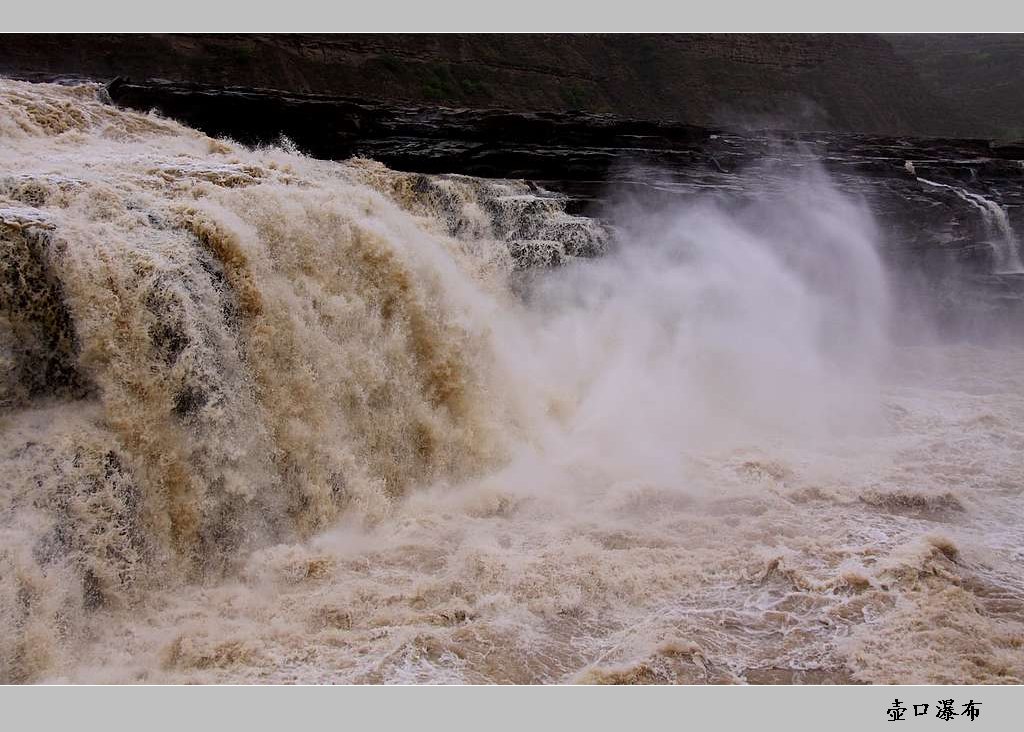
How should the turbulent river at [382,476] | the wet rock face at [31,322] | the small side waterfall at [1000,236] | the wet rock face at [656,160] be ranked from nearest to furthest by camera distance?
the turbulent river at [382,476]
the wet rock face at [31,322]
the wet rock face at [656,160]
the small side waterfall at [1000,236]

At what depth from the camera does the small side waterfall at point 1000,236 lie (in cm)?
1377

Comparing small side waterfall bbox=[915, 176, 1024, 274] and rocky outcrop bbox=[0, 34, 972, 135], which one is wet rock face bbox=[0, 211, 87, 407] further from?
small side waterfall bbox=[915, 176, 1024, 274]

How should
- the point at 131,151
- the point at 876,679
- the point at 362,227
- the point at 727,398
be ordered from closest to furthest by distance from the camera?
1. the point at 876,679
2. the point at 362,227
3. the point at 131,151
4. the point at 727,398

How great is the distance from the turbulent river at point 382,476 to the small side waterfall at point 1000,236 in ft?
17.7

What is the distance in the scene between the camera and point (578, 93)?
23.4 m

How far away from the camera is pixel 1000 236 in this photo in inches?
545

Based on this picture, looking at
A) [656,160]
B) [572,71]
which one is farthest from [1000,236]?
[572,71]

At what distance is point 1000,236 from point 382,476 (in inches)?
480

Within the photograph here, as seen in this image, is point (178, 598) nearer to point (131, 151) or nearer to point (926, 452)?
point (131, 151)

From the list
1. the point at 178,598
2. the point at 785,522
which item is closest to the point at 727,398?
the point at 785,522

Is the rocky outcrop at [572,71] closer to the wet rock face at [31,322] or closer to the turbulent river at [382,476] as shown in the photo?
the turbulent river at [382,476]

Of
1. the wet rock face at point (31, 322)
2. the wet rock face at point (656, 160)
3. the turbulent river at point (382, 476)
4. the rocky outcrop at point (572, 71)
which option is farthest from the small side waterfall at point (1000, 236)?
the wet rock face at point (31, 322)

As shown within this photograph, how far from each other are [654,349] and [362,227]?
443 centimetres

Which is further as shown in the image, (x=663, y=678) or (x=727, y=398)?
(x=727, y=398)
